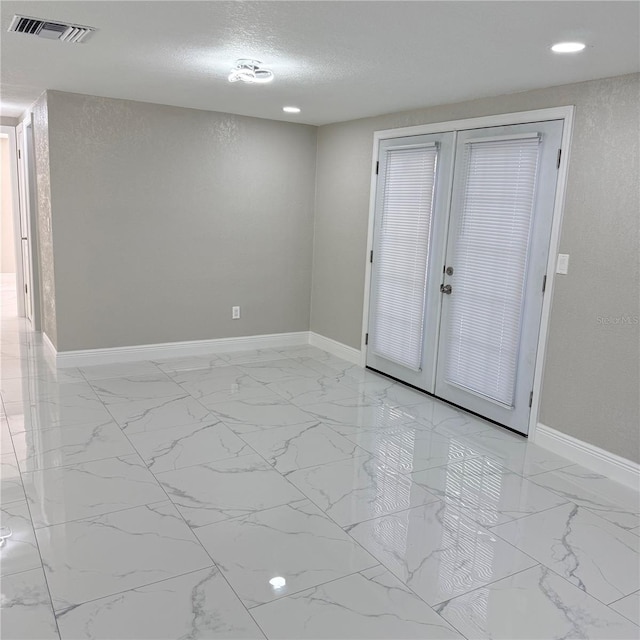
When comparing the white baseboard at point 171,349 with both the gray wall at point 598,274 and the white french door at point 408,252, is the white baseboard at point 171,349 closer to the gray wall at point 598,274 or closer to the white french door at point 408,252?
the white french door at point 408,252

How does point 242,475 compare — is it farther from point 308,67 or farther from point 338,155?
point 338,155

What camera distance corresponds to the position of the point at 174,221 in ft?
17.2

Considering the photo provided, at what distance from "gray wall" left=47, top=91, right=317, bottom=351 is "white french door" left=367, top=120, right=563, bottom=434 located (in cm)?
114

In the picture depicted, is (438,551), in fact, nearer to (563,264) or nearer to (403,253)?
(563,264)

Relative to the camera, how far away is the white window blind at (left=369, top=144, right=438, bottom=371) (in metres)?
4.61

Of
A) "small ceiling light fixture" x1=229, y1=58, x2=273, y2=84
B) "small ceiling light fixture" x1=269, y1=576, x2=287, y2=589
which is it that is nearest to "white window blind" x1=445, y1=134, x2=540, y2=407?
"small ceiling light fixture" x1=229, y1=58, x2=273, y2=84

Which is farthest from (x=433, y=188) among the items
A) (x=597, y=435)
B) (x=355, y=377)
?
(x=597, y=435)

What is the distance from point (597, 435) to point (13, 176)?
6038 millimetres

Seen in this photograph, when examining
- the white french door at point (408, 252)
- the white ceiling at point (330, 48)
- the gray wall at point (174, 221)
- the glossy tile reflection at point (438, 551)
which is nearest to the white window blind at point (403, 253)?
the white french door at point (408, 252)

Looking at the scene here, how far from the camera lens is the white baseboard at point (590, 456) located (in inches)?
129

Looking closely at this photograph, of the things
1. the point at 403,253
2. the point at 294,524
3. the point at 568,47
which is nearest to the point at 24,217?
the point at 403,253

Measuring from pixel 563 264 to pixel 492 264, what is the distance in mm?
575

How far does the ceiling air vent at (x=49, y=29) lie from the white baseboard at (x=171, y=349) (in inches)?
110

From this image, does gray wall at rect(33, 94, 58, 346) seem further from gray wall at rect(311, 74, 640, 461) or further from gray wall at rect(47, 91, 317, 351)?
gray wall at rect(311, 74, 640, 461)
